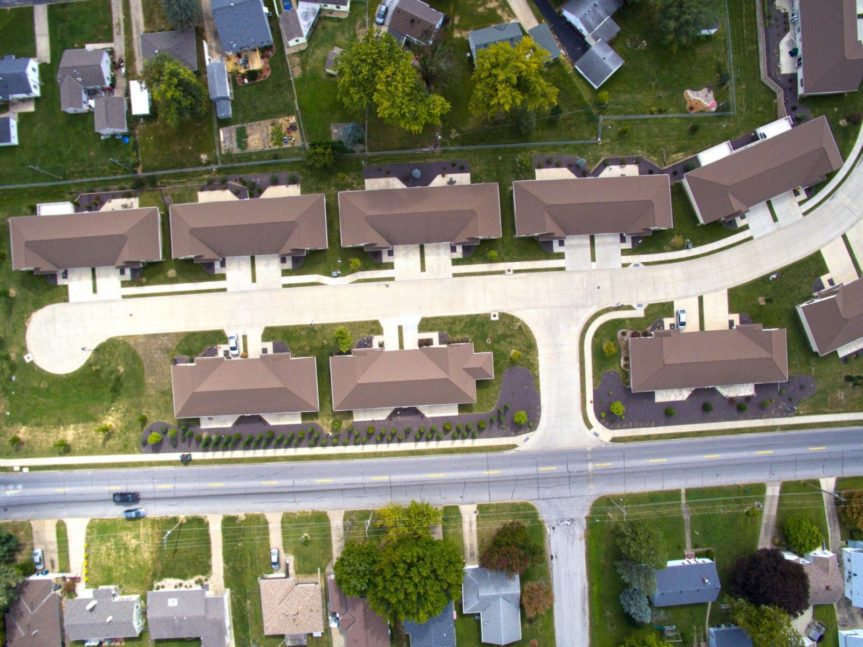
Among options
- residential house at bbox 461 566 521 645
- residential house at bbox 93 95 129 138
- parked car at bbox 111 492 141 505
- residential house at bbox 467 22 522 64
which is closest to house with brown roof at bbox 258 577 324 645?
residential house at bbox 461 566 521 645

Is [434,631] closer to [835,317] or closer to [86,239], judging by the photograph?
[835,317]

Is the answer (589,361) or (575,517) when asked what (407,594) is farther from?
(589,361)

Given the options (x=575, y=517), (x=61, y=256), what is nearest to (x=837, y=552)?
(x=575, y=517)

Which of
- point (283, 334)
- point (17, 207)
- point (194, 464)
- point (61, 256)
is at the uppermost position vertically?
point (17, 207)

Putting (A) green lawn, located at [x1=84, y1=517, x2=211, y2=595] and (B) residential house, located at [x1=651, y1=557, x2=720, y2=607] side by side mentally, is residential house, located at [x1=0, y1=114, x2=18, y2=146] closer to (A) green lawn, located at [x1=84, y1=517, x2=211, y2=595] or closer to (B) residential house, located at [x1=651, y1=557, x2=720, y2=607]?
(A) green lawn, located at [x1=84, y1=517, x2=211, y2=595]

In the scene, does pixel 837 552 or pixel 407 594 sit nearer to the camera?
pixel 407 594

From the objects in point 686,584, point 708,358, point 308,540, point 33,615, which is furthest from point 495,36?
point 33,615

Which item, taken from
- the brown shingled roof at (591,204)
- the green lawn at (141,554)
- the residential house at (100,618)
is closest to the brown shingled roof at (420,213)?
the brown shingled roof at (591,204)
